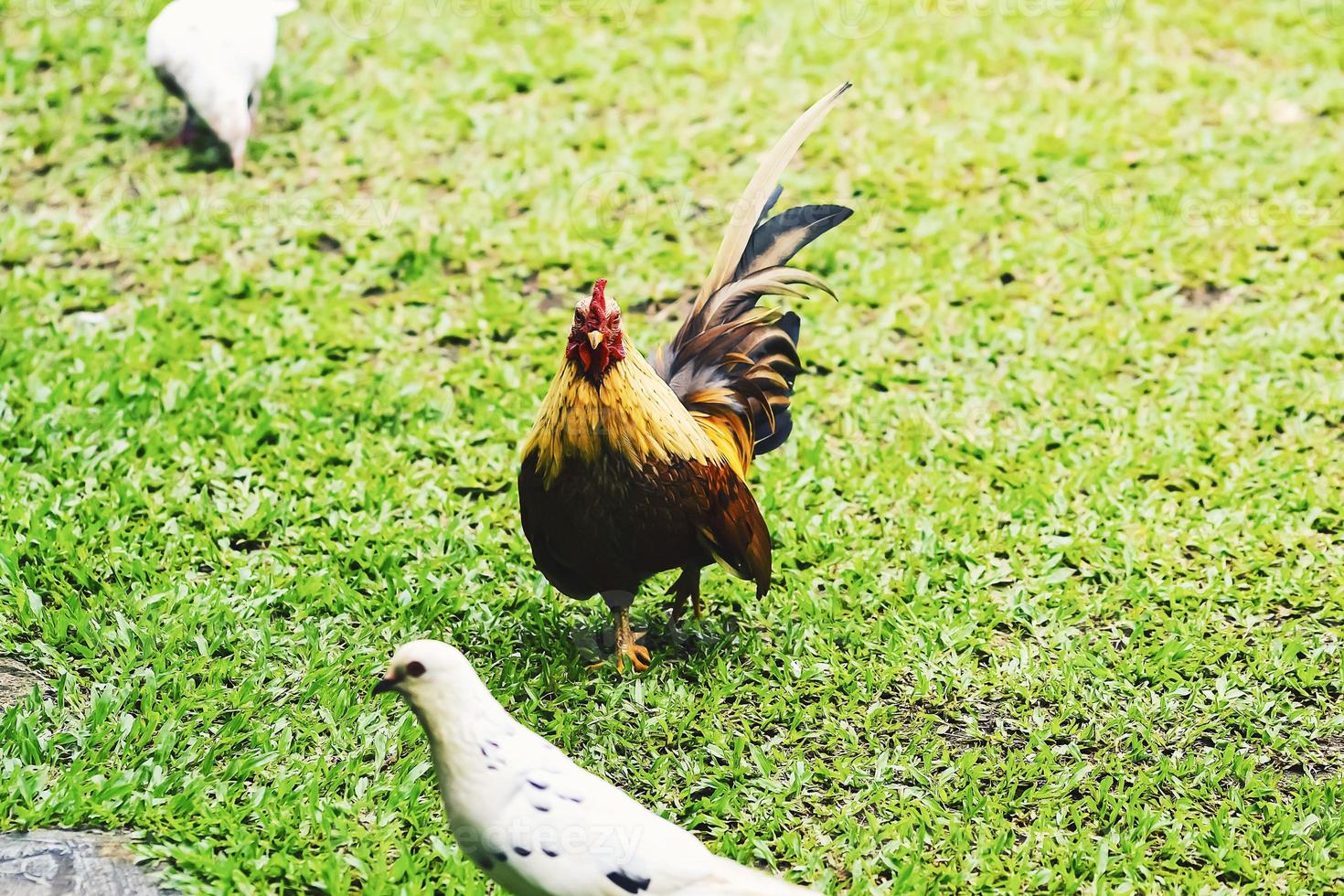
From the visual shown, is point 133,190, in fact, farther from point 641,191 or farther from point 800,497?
point 800,497

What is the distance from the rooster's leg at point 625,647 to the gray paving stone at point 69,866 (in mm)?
1502

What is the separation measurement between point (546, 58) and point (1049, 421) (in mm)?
3987

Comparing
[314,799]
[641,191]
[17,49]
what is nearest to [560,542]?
[314,799]

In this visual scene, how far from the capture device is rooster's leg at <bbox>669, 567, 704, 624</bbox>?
406cm

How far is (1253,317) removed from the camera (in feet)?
19.9

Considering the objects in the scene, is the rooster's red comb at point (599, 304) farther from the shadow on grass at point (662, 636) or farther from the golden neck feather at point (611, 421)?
the shadow on grass at point (662, 636)

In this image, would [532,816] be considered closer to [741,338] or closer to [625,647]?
[625,647]

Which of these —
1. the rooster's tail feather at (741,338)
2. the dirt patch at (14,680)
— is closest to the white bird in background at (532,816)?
the rooster's tail feather at (741,338)

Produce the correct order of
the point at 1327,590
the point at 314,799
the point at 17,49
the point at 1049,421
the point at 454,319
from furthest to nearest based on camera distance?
the point at 17,49
the point at 454,319
the point at 1049,421
the point at 1327,590
the point at 314,799

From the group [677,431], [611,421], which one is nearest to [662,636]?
[677,431]

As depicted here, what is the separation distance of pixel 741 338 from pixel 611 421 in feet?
2.49

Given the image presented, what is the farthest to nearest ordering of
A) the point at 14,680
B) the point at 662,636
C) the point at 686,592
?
the point at 662,636 < the point at 686,592 < the point at 14,680

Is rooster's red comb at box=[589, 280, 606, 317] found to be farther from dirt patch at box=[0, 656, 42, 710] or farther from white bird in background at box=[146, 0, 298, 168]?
white bird in background at box=[146, 0, 298, 168]

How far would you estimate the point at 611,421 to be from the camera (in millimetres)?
3580
